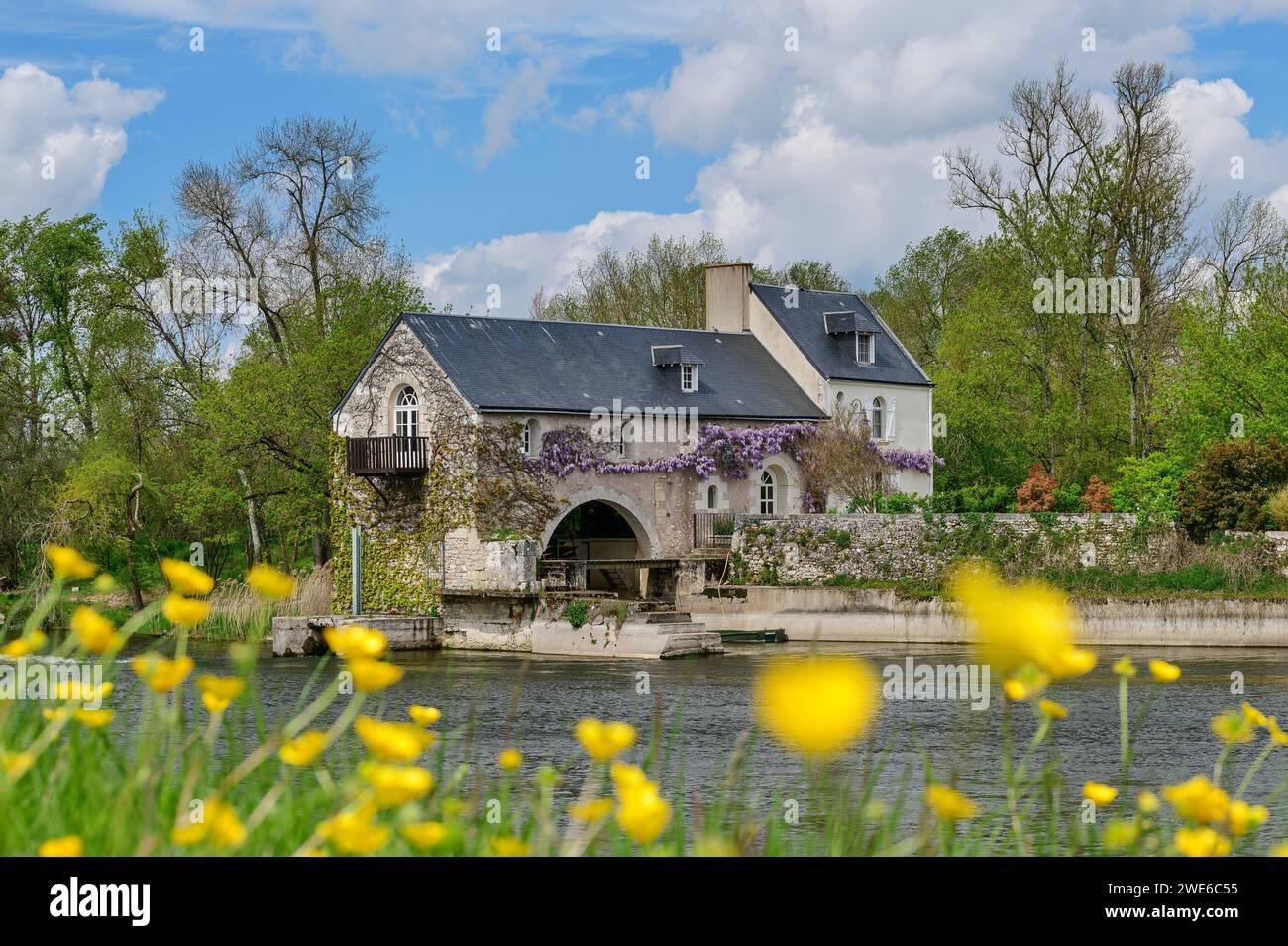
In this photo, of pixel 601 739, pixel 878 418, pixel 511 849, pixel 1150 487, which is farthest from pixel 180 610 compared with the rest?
pixel 878 418

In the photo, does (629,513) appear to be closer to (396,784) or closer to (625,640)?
(625,640)

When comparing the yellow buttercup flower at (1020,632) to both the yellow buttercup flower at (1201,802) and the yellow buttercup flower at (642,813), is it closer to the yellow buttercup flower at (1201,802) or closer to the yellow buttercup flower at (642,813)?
the yellow buttercup flower at (1201,802)

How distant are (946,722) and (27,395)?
35.4 meters

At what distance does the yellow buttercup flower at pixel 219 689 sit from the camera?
3.68m

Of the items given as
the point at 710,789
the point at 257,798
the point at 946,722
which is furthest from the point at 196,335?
the point at 257,798

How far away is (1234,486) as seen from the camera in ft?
113

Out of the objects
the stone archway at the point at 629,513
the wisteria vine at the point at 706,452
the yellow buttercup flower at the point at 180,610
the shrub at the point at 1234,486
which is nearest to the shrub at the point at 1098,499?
the shrub at the point at 1234,486

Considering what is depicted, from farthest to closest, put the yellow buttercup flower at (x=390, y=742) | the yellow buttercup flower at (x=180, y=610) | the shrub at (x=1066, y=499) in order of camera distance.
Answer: the shrub at (x=1066, y=499) → the yellow buttercup flower at (x=180, y=610) → the yellow buttercup flower at (x=390, y=742)

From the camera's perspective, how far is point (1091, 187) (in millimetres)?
45031

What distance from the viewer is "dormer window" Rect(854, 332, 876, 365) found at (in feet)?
153

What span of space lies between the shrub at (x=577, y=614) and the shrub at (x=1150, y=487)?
12.6 m

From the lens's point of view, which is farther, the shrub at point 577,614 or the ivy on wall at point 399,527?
the ivy on wall at point 399,527

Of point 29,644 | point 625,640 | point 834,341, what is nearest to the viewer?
point 29,644

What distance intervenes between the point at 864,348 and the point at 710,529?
9026 millimetres
